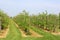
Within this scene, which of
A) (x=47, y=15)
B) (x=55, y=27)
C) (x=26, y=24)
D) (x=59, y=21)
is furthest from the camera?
(x=47, y=15)

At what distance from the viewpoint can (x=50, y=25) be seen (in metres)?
33.3

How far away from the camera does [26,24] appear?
3005 cm

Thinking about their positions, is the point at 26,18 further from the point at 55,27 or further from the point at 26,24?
the point at 55,27

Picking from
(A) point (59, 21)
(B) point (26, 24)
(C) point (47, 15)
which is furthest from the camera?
(C) point (47, 15)

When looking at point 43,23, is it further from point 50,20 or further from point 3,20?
point 3,20

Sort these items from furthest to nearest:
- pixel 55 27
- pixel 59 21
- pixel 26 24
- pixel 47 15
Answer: pixel 47 15 → pixel 59 21 → pixel 55 27 → pixel 26 24

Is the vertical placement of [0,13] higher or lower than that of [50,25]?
higher

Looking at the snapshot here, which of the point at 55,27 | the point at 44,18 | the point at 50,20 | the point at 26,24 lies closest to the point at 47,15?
the point at 44,18

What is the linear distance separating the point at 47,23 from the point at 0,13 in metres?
10.6

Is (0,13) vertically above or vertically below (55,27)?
above

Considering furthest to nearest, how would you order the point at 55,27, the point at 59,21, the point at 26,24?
the point at 59,21 < the point at 55,27 < the point at 26,24

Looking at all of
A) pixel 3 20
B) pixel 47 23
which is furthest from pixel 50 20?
pixel 3 20

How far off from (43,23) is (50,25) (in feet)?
11.9

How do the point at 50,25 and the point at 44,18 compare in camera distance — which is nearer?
the point at 50,25
